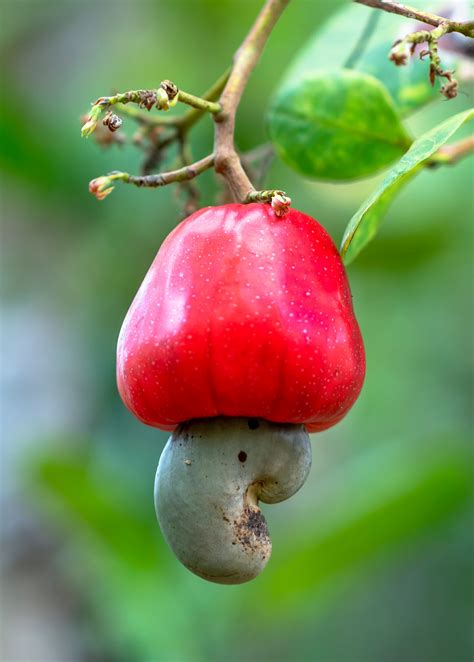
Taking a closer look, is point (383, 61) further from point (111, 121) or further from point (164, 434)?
point (164, 434)

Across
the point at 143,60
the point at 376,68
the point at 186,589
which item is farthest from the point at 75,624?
the point at 376,68

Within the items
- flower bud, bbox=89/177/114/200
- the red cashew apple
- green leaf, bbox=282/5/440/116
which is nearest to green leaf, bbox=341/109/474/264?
the red cashew apple

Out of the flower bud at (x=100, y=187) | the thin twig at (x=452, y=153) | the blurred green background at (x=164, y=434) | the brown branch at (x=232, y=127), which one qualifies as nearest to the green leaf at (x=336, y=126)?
the thin twig at (x=452, y=153)

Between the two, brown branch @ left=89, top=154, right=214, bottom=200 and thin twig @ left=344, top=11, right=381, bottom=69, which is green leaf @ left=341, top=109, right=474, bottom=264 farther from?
thin twig @ left=344, top=11, right=381, bottom=69

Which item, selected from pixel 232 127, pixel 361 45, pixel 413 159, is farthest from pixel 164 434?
pixel 413 159

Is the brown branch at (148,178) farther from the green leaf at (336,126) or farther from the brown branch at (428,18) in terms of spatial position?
the green leaf at (336,126)
